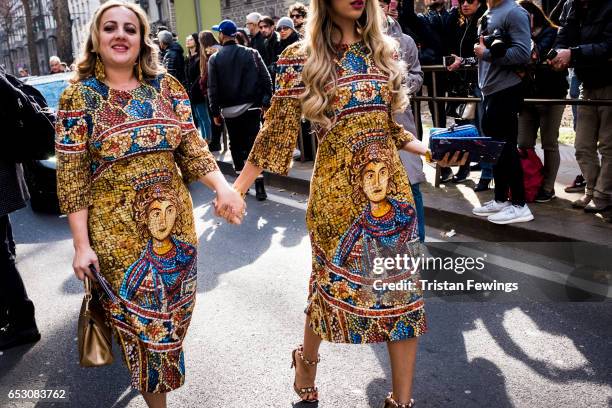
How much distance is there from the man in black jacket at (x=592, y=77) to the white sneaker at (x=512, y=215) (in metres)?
0.58

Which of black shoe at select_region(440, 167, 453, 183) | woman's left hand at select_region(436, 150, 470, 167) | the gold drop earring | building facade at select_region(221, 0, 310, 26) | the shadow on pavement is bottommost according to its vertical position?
the shadow on pavement

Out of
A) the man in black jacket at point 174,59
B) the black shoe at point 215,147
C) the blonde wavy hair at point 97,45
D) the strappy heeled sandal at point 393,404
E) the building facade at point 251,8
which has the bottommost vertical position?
the strappy heeled sandal at point 393,404

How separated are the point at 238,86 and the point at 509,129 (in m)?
3.67

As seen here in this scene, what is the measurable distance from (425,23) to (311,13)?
5.82 metres

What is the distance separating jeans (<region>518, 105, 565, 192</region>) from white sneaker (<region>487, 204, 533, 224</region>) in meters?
0.82

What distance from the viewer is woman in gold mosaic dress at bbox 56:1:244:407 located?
2785mm

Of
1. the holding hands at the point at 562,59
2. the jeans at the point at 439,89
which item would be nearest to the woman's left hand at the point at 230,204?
the holding hands at the point at 562,59

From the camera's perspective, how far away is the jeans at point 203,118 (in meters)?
12.7

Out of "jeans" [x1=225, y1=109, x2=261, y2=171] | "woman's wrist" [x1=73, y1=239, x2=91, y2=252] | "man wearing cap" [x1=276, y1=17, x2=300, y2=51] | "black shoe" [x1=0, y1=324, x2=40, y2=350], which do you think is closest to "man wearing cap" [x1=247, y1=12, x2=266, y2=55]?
"man wearing cap" [x1=276, y1=17, x2=300, y2=51]

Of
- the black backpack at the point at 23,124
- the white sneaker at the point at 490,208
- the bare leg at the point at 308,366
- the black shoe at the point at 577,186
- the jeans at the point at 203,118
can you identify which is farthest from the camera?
the jeans at the point at 203,118

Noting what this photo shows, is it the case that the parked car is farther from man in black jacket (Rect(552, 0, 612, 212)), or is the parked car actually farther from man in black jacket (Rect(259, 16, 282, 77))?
man in black jacket (Rect(552, 0, 612, 212))

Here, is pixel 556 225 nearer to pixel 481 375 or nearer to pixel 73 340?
pixel 481 375

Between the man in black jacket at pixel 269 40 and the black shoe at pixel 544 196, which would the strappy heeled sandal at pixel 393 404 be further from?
the man in black jacket at pixel 269 40

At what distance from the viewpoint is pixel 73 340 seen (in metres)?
4.51
